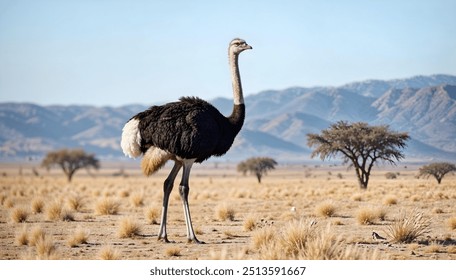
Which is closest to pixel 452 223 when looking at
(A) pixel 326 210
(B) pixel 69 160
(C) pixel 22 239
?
(A) pixel 326 210

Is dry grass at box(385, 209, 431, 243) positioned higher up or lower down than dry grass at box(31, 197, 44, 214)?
higher up

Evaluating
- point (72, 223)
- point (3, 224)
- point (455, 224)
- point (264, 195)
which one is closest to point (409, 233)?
point (455, 224)

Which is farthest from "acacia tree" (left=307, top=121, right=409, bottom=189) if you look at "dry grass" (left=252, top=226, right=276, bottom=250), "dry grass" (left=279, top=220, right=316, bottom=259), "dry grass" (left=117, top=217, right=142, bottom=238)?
"dry grass" (left=279, top=220, right=316, bottom=259)

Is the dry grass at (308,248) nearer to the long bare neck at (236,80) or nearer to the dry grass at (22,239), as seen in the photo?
the long bare neck at (236,80)

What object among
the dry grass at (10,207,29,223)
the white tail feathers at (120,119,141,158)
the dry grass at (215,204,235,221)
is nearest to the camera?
the white tail feathers at (120,119,141,158)

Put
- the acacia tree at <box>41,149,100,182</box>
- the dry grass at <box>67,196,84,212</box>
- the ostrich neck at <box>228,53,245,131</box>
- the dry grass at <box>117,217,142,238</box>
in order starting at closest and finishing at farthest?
the ostrich neck at <box>228,53,245,131</box> → the dry grass at <box>117,217,142,238</box> → the dry grass at <box>67,196,84,212</box> → the acacia tree at <box>41,149,100,182</box>

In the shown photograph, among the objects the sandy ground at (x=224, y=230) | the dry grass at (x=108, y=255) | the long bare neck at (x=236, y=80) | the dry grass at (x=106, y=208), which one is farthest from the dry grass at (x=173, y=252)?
the dry grass at (x=106, y=208)

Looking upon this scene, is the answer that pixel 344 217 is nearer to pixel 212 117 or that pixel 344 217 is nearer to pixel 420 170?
pixel 420 170

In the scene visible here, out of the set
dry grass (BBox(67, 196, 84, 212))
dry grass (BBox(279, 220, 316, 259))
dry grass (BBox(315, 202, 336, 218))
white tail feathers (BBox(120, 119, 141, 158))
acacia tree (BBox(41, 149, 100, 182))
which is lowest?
dry grass (BBox(67, 196, 84, 212))

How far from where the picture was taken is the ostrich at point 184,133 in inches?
450

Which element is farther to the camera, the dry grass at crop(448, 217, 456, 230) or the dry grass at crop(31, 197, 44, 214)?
the dry grass at crop(31, 197, 44, 214)

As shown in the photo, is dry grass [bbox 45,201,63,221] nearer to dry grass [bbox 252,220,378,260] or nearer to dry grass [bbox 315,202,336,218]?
dry grass [bbox 315,202,336,218]

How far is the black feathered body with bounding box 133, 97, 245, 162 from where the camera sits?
1139cm
